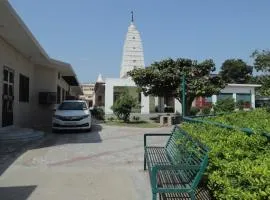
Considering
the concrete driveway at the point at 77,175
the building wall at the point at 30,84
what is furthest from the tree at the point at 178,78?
the concrete driveway at the point at 77,175

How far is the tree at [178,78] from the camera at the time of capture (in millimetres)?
25109

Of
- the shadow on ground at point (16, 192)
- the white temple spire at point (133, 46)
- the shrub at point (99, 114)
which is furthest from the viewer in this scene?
the white temple spire at point (133, 46)

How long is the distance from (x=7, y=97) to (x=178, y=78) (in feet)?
42.5

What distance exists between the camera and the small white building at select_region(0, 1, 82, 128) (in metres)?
13.3

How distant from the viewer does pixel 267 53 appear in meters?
22.8

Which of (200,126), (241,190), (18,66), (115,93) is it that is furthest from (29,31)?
(115,93)

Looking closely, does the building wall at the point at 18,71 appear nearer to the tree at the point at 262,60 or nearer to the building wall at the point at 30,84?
the building wall at the point at 30,84

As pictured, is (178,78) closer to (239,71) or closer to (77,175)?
(77,175)

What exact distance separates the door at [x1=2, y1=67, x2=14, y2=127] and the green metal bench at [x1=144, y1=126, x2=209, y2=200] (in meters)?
8.85

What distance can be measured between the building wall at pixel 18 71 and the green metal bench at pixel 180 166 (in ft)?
29.9

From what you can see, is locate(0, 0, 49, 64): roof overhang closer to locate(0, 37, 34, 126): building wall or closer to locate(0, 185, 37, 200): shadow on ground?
locate(0, 37, 34, 126): building wall

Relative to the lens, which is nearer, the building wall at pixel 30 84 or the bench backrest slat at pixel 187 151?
the bench backrest slat at pixel 187 151

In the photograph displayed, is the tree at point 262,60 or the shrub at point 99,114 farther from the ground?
the tree at point 262,60

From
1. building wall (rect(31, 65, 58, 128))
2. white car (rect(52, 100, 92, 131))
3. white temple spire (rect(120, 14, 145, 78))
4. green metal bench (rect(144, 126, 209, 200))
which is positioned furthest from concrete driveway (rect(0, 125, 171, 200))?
white temple spire (rect(120, 14, 145, 78))
